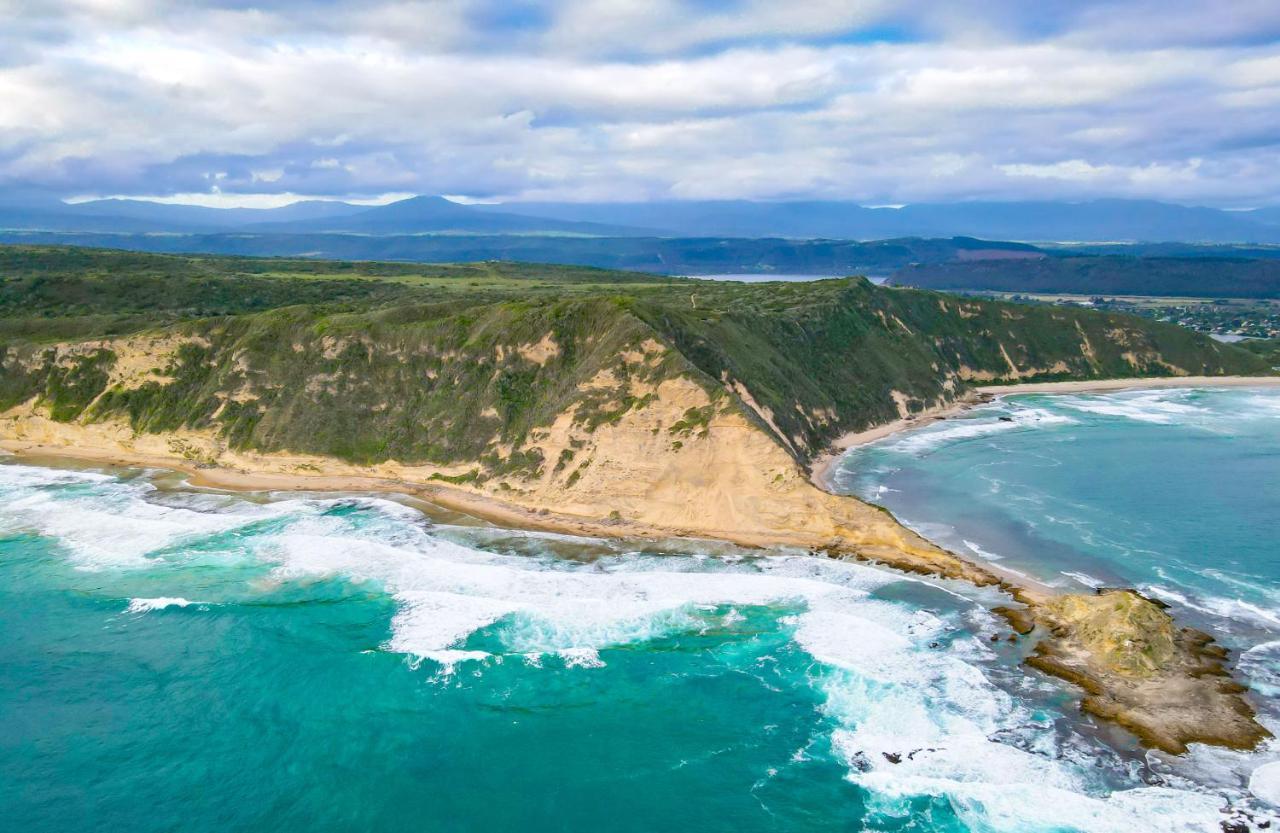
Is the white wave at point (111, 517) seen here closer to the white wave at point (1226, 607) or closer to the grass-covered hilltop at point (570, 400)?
the grass-covered hilltop at point (570, 400)

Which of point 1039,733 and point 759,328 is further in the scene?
point 759,328

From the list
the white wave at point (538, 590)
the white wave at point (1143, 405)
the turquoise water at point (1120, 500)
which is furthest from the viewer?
the white wave at point (1143, 405)

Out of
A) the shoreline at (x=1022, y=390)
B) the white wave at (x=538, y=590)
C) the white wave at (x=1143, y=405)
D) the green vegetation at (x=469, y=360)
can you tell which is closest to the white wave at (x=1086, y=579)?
the white wave at (x=538, y=590)

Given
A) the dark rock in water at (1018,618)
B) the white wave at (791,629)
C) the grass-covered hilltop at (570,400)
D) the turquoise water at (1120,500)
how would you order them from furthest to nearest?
the grass-covered hilltop at (570,400) → the turquoise water at (1120,500) → the dark rock in water at (1018,618) → the white wave at (791,629)

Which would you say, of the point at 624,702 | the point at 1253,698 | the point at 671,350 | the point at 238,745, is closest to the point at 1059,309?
the point at 671,350

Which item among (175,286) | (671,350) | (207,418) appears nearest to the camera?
(671,350)

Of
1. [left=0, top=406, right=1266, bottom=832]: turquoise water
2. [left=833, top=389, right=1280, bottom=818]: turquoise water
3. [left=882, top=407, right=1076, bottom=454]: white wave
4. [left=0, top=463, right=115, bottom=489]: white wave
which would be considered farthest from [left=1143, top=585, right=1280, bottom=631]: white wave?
[left=0, top=463, right=115, bottom=489]: white wave

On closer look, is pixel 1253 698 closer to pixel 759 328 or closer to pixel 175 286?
pixel 759 328

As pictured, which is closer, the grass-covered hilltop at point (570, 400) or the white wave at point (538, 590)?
the white wave at point (538, 590)
